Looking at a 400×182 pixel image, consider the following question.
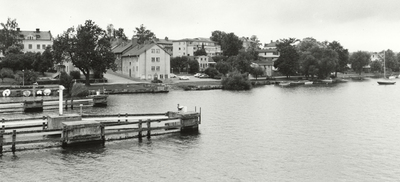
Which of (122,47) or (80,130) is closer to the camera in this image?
(80,130)

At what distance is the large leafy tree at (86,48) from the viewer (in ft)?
314

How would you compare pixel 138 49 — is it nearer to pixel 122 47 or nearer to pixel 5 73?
pixel 122 47

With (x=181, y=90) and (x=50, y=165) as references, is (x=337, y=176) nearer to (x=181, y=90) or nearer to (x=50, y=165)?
(x=50, y=165)

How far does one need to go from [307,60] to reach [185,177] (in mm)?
130982

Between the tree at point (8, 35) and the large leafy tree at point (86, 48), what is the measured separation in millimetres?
31072

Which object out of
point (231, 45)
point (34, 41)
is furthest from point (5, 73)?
point (231, 45)

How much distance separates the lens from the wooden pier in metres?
32.2

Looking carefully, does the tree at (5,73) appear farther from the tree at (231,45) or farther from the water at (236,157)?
the tree at (231,45)

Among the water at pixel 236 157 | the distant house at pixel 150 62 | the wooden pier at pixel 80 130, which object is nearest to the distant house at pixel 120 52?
the distant house at pixel 150 62

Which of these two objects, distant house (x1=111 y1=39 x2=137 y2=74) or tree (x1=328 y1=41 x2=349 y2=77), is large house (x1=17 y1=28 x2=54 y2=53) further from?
tree (x1=328 y1=41 x2=349 y2=77)

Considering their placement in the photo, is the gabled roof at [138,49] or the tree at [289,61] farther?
the tree at [289,61]

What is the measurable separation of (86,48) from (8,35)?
128 feet

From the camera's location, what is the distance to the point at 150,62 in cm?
11875

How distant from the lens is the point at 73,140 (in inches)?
1299
